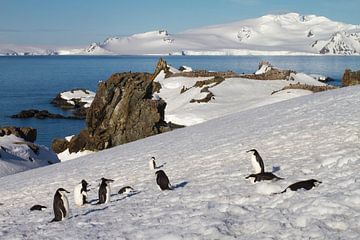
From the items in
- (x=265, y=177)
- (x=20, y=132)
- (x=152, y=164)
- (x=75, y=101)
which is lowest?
(x=75, y=101)

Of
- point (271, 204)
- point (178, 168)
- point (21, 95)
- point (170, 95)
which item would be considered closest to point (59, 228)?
point (271, 204)

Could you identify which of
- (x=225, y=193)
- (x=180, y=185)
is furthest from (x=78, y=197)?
(x=225, y=193)

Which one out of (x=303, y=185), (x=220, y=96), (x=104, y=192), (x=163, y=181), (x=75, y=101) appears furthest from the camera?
(x=75, y=101)

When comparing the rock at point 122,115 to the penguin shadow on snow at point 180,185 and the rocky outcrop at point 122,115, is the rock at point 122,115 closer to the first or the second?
the rocky outcrop at point 122,115

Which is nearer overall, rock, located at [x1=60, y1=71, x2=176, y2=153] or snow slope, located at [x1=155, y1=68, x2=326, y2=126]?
rock, located at [x1=60, y1=71, x2=176, y2=153]

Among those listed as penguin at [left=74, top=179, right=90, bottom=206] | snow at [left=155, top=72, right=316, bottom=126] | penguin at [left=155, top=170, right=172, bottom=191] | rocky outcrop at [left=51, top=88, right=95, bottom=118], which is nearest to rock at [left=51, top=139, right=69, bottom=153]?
snow at [left=155, top=72, right=316, bottom=126]

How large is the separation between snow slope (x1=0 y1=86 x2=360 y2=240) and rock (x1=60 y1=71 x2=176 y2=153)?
71.3ft

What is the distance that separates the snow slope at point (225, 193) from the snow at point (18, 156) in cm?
1366

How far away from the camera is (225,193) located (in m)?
12.5

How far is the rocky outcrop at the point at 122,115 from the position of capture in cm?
4644

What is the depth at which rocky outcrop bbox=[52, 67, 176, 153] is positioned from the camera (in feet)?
152

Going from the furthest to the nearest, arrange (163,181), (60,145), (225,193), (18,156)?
1. (60,145)
2. (18,156)
3. (163,181)
4. (225,193)

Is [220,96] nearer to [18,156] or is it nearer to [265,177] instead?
[18,156]

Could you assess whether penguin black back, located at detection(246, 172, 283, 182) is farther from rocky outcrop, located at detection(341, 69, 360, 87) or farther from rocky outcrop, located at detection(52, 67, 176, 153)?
rocky outcrop, located at detection(341, 69, 360, 87)
